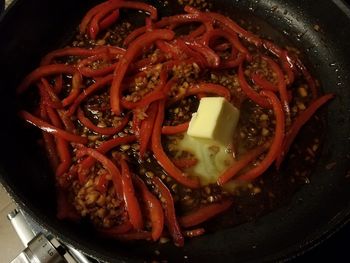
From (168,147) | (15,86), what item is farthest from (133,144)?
(15,86)

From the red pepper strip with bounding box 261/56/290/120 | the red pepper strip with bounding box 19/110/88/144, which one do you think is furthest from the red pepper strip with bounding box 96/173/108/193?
the red pepper strip with bounding box 261/56/290/120

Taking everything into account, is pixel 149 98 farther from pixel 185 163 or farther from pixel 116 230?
pixel 116 230

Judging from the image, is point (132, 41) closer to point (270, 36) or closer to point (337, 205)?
point (270, 36)

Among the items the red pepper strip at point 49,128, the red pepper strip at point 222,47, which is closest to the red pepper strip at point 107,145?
the red pepper strip at point 49,128

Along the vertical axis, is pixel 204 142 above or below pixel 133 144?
above

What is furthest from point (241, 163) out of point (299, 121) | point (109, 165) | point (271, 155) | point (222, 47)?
point (222, 47)

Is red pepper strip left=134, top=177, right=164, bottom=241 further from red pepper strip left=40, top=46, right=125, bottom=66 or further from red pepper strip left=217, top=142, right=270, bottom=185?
red pepper strip left=40, top=46, right=125, bottom=66
